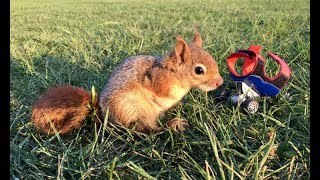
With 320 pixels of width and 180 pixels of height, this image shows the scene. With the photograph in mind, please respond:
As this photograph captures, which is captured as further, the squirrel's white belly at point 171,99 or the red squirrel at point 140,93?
the squirrel's white belly at point 171,99

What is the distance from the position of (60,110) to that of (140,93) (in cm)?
45

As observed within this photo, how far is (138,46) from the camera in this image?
3.62 metres

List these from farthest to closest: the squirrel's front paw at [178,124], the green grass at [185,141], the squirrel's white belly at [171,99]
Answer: the squirrel's white belly at [171,99], the squirrel's front paw at [178,124], the green grass at [185,141]

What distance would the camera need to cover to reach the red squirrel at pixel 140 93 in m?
1.96

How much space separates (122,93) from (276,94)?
874 millimetres

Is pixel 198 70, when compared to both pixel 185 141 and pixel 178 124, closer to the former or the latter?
pixel 178 124

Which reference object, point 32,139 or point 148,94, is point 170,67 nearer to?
point 148,94

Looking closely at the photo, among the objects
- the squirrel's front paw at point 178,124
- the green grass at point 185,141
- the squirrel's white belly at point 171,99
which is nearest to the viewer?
the green grass at point 185,141

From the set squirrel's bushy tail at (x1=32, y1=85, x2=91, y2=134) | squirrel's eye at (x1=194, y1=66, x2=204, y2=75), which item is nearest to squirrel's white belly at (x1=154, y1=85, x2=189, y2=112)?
squirrel's eye at (x1=194, y1=66, x2=204, y2=75)

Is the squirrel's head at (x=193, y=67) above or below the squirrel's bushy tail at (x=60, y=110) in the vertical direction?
above

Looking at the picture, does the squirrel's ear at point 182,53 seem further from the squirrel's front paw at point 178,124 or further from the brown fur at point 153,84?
the squirrel's front paw at point 178,124

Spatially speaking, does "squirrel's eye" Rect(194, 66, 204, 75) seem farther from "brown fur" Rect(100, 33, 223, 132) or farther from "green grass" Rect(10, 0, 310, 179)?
"green grass" Rect(10, 0, 310, 179)

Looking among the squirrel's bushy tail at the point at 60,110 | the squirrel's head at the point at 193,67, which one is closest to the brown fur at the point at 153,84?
the squirrel's head at the point at 193,67

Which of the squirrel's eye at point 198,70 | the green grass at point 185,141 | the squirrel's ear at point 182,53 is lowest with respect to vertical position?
the green grass at point 185,141
